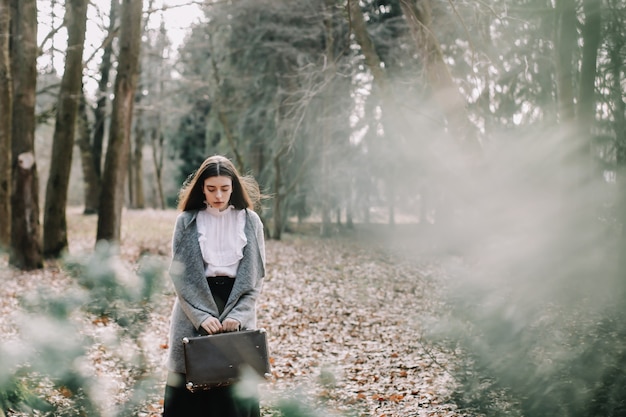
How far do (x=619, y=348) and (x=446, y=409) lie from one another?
6.85ft

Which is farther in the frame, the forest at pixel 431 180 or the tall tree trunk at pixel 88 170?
the tall tree trunk at pixel 88 170

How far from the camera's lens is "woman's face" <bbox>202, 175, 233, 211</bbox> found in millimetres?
3574

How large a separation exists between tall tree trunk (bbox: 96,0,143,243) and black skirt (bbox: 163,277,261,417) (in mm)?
8920

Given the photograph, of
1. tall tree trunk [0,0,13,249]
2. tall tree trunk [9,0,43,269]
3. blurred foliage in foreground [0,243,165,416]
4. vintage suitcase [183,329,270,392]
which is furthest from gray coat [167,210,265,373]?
tall tree trunk [9,0,43,269]

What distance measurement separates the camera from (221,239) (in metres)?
3.63

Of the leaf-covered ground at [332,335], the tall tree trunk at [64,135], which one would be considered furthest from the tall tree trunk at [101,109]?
the tall tree trunk at [64,135]

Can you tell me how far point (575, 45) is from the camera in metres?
11.0

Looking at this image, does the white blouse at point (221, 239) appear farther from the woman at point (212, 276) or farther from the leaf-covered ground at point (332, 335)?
the leaf-covered ground at point (332, 335)

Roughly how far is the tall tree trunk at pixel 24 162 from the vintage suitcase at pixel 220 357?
8.60 m

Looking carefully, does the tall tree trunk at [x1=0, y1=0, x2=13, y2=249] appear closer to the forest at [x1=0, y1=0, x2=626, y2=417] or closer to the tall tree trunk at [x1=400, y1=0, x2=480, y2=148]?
the forest at [x1=0, y1=0, x2=626, y2=417]

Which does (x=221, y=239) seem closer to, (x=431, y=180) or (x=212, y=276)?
(x=212, y=276)

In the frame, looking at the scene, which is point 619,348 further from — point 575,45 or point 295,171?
point 295,171

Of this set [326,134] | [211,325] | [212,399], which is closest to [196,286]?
[211,325]

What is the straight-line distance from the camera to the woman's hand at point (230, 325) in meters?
3.45
